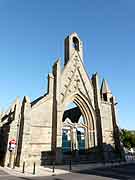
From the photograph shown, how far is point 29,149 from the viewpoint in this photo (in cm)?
1930

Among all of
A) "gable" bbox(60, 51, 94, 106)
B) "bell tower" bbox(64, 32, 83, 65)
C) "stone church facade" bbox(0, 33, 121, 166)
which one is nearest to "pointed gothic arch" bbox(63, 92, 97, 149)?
"stone church facade" bbox(0, 33, 121, 166)

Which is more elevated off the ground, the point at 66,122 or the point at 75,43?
the point at 75,43

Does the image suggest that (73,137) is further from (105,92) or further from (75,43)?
(75,43)

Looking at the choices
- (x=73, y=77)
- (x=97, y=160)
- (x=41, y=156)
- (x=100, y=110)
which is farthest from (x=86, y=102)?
(x=41, y=156)

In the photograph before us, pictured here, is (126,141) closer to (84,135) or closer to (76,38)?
(84,135)

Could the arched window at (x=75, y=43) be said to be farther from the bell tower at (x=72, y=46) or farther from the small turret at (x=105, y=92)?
the small turret at (x=105, y=92)

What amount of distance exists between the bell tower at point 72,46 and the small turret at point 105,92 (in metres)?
6.12

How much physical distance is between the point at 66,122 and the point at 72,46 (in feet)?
41.5

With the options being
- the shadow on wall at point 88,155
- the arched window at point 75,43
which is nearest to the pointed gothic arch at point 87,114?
the shadow on wall at point 88,155

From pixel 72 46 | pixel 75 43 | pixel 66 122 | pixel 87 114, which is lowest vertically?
pixel 66 122

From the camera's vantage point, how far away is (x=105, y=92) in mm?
29453

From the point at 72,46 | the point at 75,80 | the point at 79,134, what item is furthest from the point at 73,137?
the point at 72,46

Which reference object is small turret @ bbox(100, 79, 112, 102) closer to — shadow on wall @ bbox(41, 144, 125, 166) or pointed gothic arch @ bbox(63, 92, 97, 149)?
pointed gothic arch @ bbox(63, 92, 97, 149)

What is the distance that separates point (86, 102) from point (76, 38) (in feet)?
37.6
